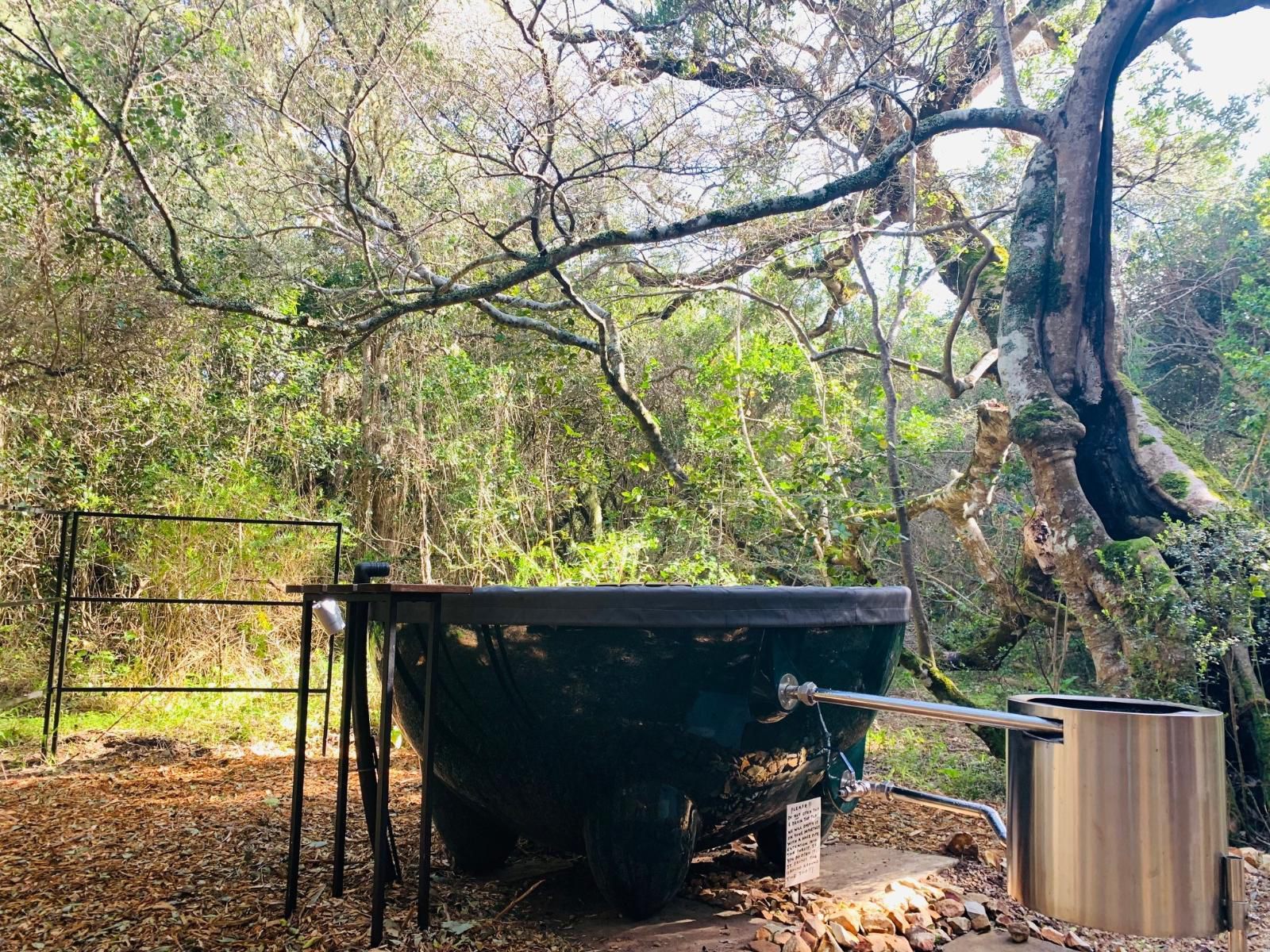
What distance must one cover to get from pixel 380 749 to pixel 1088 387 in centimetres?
346

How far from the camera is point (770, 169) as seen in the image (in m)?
4.73

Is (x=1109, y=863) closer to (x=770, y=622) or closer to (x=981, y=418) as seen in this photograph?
(x=770, y=622)

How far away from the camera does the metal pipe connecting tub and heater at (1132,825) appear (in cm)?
74

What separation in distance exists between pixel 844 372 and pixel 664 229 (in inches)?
196

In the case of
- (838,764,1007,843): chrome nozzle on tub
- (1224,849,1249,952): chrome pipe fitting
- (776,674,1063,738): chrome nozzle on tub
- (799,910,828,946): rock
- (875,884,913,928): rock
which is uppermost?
(776,674,1063,738): chrome nozzle on tub

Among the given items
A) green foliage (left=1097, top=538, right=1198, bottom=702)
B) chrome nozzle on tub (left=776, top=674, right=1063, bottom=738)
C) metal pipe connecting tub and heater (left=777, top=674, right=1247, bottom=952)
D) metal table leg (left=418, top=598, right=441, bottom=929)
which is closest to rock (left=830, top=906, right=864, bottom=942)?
chrome nozzle on tub (left=776, top=674, right=1063, bottom=738)

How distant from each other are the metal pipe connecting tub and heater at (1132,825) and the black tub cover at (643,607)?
0.73 meters

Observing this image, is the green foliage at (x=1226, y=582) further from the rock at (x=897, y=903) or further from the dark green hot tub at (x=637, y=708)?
the dark green hot tub at (x=637, y=708)

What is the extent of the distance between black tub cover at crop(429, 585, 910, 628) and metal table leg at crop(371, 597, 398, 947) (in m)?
0.11

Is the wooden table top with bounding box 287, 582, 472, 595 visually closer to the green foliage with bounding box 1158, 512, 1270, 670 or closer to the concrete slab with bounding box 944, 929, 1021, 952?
the concrete slab with bounding box 944, 929, 1021, 952

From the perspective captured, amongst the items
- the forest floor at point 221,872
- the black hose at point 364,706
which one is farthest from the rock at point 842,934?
the black hose at point 364,706

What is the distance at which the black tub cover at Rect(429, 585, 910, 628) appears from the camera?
4.86 ft

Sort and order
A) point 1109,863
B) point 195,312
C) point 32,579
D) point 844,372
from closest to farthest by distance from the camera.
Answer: point 1109,863
point 32,579
point 195,312
point 844,372

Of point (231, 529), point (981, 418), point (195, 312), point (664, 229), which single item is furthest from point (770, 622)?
point (195, 312)
